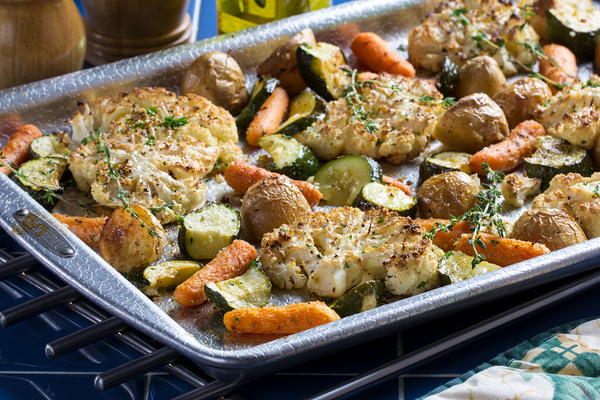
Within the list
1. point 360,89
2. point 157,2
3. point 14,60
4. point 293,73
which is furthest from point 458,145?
point 14,60

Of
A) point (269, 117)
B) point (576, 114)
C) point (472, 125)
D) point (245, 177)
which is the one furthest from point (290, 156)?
point (576, 114)

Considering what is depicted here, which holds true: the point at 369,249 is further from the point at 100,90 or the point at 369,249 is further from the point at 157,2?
the point at 157,2

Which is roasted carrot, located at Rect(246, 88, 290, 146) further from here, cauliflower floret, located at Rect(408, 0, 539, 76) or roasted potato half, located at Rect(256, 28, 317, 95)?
cauliflower floret, located at Rect(408, 0, 539, 76)

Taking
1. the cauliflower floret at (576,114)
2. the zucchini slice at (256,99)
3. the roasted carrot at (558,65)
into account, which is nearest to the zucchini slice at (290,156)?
the zucchini slice at (256,99)

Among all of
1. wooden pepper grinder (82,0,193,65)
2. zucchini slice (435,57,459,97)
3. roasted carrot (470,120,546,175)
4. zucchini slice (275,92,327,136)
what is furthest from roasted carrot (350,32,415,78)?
wooden pepper grinder (82,0,193,65)

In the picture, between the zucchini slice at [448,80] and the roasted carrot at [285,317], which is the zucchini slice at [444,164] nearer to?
the zucchini slice at [448,80]

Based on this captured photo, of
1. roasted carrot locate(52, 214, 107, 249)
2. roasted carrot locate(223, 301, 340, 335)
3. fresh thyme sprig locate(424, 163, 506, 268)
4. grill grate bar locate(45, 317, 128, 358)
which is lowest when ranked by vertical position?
roasted carrot locate(52, 214, 107, 249)

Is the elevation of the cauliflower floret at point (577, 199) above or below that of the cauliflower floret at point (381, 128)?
above
